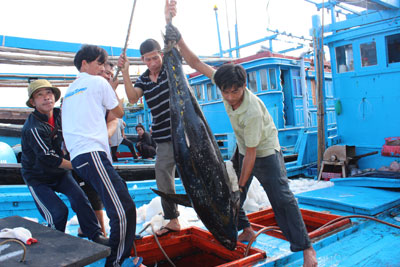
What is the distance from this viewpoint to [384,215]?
4125 millimetres

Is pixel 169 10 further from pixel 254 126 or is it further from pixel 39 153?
pixel 39 153

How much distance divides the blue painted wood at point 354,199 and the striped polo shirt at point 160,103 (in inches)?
110

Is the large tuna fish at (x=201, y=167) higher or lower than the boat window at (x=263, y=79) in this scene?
lower

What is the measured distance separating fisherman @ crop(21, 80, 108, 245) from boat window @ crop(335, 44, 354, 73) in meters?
6.52

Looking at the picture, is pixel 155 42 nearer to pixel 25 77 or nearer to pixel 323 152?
pixel 323 152

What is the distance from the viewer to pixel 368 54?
6.84 m

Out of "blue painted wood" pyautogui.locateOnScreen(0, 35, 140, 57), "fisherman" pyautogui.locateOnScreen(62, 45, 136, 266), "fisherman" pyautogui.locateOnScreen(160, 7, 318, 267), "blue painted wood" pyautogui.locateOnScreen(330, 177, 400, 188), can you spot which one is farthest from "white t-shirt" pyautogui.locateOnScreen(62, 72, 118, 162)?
"blue painted wood" pyautogui.locateOnScreen(0, 35, 140, 57)

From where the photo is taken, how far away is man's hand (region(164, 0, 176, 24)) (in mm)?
2414

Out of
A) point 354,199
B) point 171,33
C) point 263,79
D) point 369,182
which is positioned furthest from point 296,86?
point 171,33

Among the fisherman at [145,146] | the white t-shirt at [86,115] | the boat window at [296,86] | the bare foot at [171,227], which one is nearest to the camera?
the white t-shirt at [86,115]

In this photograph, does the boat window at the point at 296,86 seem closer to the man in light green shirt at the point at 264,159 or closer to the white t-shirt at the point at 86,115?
the man in light green shirt at the point at 264,159

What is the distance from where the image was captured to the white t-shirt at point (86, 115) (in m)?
2.37

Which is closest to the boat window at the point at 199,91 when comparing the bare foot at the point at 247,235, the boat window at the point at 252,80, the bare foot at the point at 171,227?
the boat window at the point at 252,80

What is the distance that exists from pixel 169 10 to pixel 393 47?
5.96 m
